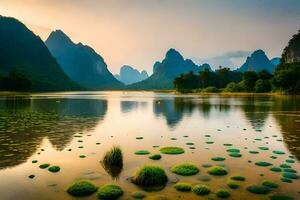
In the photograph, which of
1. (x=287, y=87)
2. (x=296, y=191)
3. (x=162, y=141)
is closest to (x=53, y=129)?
(x=162, y=141)

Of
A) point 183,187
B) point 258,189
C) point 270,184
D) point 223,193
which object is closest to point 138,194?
point 183,187

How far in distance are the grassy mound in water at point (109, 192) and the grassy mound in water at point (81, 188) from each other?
47cm

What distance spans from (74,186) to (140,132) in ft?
69.6

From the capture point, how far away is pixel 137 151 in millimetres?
24188

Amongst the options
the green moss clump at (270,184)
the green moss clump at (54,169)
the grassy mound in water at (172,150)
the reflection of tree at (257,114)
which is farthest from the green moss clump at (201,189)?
the reflection of tree at (257,114)

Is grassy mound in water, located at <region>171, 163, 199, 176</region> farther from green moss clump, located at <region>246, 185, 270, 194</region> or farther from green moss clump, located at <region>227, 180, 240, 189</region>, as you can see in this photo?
green moss clump, located at <region>246, 185, 270, 194</region>

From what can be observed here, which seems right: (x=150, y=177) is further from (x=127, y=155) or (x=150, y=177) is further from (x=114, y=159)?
(x=127, y=155)

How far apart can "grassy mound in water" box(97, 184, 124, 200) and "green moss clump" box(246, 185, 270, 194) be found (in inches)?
274

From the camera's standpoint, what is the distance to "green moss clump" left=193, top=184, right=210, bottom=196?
46.7 feet

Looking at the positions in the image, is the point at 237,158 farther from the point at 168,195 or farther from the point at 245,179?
the point at 168,195

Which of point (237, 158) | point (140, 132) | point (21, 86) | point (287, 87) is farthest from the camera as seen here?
point (21, 86)

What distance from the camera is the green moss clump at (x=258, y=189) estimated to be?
47.5 ft

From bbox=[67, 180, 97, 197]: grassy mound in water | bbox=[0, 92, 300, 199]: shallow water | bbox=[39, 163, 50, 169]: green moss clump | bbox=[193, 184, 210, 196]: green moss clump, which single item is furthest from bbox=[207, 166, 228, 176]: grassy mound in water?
bbox=[39, 163, 50, 169]: green moss clump

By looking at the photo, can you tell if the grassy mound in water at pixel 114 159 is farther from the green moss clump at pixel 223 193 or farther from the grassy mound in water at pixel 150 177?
the green moss clump at pixel 223 193
